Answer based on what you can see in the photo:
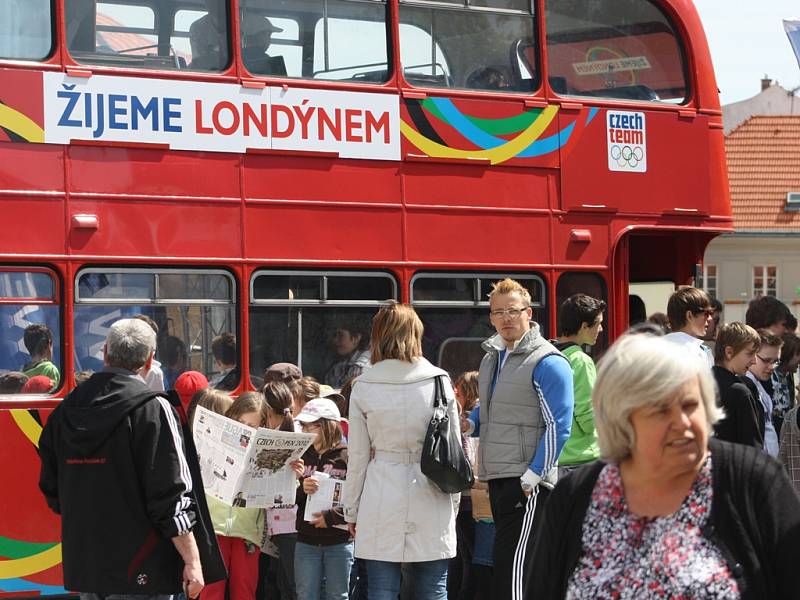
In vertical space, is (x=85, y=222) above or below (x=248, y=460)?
above

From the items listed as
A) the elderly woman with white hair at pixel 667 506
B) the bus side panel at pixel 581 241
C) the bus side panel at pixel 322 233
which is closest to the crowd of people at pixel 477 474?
the elderly woman with white hair at pixel 667 506

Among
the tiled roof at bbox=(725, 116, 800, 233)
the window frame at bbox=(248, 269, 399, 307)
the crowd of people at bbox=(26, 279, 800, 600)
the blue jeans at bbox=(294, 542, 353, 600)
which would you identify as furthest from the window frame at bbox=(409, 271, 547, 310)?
the tiled roof at bbox=(725, 116, 800, 233)

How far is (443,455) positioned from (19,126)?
11.7ft

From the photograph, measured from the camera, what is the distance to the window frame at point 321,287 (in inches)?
346

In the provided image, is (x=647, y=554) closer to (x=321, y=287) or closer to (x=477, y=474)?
(x=477, y=474)

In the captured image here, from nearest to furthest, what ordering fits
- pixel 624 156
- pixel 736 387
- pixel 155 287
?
pixel 736 387
pixel 155 287
pixel 624 156

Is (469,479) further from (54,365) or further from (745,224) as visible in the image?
(745,224)

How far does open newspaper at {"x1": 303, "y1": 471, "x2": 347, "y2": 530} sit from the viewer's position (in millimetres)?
7125

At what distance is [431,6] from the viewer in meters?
9.50

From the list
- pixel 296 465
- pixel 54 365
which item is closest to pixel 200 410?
pixel 296 465

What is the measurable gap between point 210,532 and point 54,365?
9.53 feet

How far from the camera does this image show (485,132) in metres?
9.59

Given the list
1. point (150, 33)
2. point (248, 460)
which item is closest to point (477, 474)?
point (248, 460)

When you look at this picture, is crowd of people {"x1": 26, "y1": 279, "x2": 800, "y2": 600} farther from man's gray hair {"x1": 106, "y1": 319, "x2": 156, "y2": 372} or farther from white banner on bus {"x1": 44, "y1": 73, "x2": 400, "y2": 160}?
white banner on bus {"x1": 44, "y1": 73, "x2": 400, "y2": 160}
